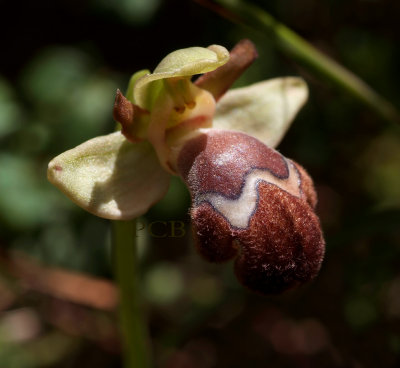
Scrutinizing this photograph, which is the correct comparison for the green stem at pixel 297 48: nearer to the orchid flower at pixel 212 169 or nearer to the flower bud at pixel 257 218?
the orchid flower at pixel 212 169

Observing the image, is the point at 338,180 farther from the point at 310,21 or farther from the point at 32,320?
the point at 32,320

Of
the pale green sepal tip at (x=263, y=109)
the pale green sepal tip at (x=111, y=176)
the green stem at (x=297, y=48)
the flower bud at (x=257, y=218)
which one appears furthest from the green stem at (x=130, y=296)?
the green stem at (x=297, y=48)

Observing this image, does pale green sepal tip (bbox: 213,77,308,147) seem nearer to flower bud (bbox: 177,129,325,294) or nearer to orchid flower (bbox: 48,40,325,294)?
orchid flower (bbox: 48,40,325,294)

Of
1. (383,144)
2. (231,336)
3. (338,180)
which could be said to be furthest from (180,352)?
(383,144)

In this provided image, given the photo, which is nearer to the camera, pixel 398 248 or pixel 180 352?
pixel 398 248

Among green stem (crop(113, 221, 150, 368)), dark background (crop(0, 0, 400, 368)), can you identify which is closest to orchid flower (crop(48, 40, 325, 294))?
green stem (crop(113, 221, 150, 368))
